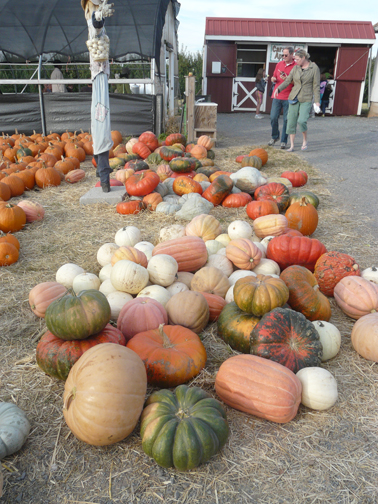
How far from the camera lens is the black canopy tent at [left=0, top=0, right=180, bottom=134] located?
10961 millimetres

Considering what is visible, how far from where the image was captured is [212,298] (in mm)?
3143

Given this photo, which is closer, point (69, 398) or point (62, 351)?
point (69, 398)

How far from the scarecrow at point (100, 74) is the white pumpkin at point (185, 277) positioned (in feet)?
10.4

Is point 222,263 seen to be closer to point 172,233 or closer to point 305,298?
point 172,233

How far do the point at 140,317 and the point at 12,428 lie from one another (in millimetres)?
1058

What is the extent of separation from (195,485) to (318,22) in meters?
24.2

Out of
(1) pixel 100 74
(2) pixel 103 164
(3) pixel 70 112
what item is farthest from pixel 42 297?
(3) pixel 70 112

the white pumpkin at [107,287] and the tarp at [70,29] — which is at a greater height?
the tarp at [70,29]

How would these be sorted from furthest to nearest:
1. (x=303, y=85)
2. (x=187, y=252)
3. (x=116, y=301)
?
(x=303, y=85), (x=187, y=252), (x=116, y=301)

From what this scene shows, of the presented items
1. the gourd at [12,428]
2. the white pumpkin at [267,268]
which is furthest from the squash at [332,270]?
the gourd at [12,428]

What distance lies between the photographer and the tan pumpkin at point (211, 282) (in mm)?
3283

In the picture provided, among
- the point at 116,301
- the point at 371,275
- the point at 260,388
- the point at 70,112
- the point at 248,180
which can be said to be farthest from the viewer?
the point at 70,112

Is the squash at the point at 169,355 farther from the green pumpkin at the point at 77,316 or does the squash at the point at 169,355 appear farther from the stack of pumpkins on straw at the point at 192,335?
the green pumpkin at the point at 77,316

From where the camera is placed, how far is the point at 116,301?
10.1 ft
